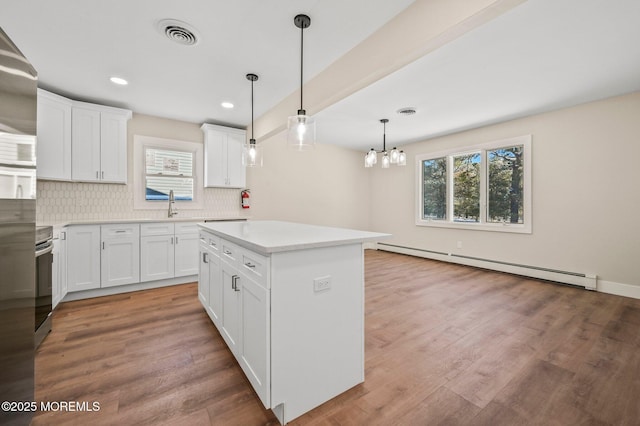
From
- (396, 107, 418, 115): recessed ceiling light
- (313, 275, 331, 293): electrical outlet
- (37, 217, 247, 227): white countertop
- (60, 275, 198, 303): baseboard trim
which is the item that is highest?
(396, 107, 418, 115): recessed ceiling light

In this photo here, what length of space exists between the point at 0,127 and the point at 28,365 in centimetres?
106

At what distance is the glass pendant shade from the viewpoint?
6.90ft

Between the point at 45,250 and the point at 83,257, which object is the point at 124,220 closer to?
the point at 83,257

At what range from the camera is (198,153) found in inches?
181

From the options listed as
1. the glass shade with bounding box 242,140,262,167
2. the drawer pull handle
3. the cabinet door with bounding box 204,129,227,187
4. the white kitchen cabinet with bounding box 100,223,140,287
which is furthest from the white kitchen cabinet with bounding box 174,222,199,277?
the drawer pull handle

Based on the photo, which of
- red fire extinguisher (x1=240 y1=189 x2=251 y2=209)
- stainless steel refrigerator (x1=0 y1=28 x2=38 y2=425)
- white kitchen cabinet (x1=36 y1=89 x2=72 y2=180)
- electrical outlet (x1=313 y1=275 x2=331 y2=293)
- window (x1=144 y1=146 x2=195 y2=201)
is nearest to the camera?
stainless steel refrigerator (x1=0 y1=28 x2=38 y2=425)

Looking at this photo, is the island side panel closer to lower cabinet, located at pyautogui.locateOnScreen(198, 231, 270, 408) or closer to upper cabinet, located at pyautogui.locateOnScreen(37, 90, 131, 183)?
lower cabinet, located at pyautogui.locateOnScreen(198, 231, 270, 408)

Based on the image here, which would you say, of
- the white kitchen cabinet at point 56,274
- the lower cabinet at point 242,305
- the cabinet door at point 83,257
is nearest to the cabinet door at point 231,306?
the lower cabinet at point 242,305

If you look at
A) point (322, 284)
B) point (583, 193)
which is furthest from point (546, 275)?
point (322, 284)

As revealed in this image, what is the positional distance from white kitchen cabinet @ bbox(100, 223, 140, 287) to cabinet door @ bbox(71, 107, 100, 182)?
0.81m

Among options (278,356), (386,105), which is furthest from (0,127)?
(386,105)

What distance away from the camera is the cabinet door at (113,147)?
12.1 ft

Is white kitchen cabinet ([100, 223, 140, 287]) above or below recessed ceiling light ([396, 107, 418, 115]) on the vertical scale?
below

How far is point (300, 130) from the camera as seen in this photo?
212 centimetres
